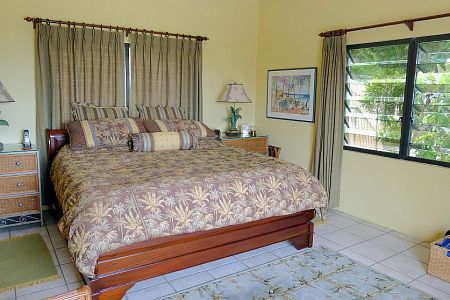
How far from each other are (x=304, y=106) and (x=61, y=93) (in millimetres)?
2906

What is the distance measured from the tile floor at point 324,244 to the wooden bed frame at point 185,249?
18 cm

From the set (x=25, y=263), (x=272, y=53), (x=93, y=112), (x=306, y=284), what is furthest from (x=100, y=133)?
(x=272, y=53)

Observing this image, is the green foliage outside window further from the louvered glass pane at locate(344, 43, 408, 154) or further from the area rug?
the area rug

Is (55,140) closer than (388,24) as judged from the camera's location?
No

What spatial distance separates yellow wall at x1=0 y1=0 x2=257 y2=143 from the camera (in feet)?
12.1

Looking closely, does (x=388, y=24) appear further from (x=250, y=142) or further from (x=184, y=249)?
(x=184, y=249)

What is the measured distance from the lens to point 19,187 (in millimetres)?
3387

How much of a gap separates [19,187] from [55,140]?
642mm

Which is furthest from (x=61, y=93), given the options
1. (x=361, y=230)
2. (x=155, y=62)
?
(x=361, y=230)

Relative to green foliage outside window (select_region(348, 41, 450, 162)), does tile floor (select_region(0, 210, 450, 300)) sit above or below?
below

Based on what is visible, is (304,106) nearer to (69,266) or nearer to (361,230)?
(361,230)

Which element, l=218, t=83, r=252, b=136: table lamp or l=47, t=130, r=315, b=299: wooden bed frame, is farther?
l=218, t=83, r=252, b=136: table lamp

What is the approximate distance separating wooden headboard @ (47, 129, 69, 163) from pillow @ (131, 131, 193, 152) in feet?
2.64

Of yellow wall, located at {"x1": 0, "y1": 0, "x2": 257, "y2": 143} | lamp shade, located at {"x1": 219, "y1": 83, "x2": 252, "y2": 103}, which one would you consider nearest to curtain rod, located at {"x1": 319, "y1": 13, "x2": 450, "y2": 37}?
lamp shade, located at {"x1": 219, "y1": 83, "x2": 252, "y2": 103}
